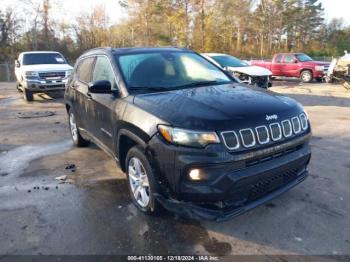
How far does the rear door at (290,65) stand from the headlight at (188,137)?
1847cm

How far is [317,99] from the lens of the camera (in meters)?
12.8

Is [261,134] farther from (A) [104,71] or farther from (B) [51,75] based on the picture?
(B) [51,75]

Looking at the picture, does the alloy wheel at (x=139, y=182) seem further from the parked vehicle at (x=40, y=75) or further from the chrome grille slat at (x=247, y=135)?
the parked vehicle at (x=40, y=75)

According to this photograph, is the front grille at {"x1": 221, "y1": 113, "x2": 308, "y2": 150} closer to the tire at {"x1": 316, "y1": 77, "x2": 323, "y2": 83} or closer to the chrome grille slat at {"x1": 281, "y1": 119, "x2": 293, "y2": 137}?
the chrome grille slat at {"x1": 281, "y1": 119, "x2": 293, "y2": 137}

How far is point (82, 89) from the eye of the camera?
5.59 metres

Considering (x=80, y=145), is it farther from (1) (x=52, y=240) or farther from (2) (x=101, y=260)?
(2) (x=101, y=260)

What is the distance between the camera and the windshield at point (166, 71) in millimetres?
4359

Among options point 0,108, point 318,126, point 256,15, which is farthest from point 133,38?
point 318,126

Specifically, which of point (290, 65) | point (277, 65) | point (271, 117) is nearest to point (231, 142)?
point (271, 117)

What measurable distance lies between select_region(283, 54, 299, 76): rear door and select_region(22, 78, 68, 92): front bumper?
42.3ft

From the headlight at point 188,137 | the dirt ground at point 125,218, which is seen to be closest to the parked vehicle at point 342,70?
the dirt ground at point 125,218

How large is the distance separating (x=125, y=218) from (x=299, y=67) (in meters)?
18.3

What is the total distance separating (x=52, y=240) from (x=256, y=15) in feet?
170

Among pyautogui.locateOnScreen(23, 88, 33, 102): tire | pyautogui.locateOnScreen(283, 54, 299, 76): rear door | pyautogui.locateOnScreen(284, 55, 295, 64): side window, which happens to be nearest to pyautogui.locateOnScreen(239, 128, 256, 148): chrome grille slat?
pyautogui.locateOnScreen(23, 88, 33, 102): tire
